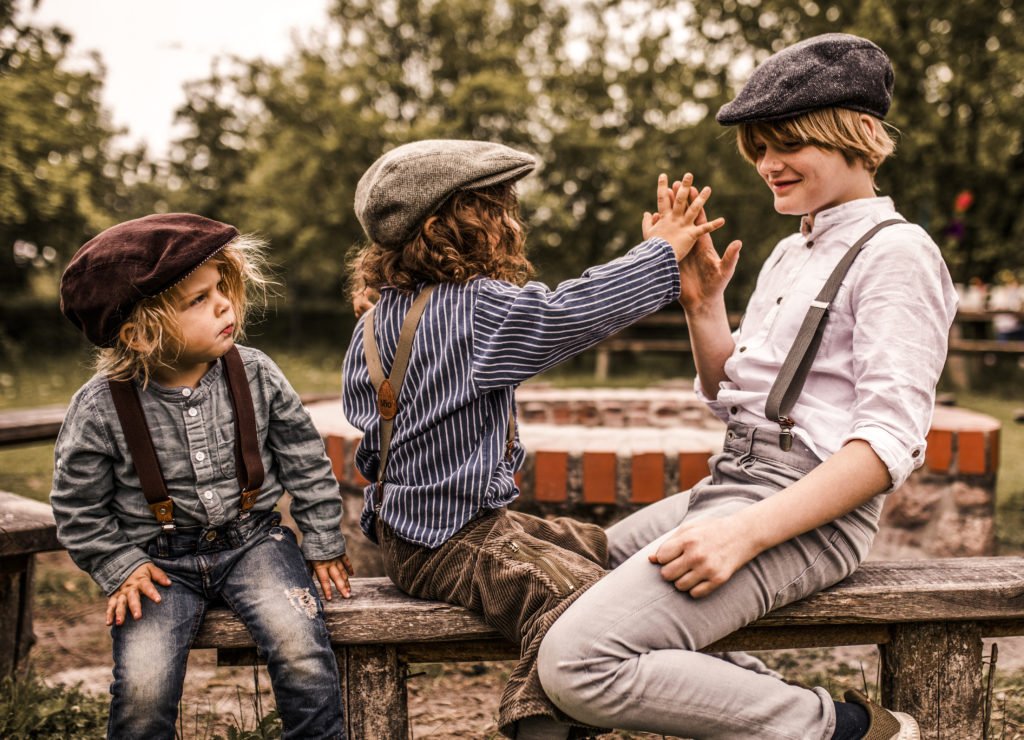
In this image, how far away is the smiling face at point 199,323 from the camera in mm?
1777

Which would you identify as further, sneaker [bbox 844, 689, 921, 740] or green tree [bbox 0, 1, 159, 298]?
green tree [bbox 0, 1, 159, 298]

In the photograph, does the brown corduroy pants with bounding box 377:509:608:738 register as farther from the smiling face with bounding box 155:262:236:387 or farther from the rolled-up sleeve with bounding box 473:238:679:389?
the smiling face with bounding box 155:262:236:387

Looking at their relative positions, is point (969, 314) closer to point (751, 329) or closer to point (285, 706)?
point (751, 329)

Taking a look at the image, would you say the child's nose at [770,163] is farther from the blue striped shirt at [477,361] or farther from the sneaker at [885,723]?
the sneaker at [885,723]

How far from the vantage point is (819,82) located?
5.68 ft

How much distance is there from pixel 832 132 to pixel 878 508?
0.74 m

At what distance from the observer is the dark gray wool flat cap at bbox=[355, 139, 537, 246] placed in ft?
5.90

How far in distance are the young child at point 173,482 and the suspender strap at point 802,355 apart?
0.96m

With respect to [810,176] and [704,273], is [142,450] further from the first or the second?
[810,176]

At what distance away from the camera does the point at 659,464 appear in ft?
10.2

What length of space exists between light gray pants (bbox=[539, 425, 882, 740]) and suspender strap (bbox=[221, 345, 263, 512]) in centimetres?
70

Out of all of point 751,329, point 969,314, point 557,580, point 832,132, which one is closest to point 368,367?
point 557,580

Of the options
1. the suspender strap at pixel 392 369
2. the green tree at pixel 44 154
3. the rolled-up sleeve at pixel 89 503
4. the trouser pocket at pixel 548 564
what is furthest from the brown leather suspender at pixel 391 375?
the green tree at pixel 44 154

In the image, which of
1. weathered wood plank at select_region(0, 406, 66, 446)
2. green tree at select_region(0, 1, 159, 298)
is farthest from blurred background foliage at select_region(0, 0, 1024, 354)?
weathered wood plank at select_region(0, 406, 66, 446)
